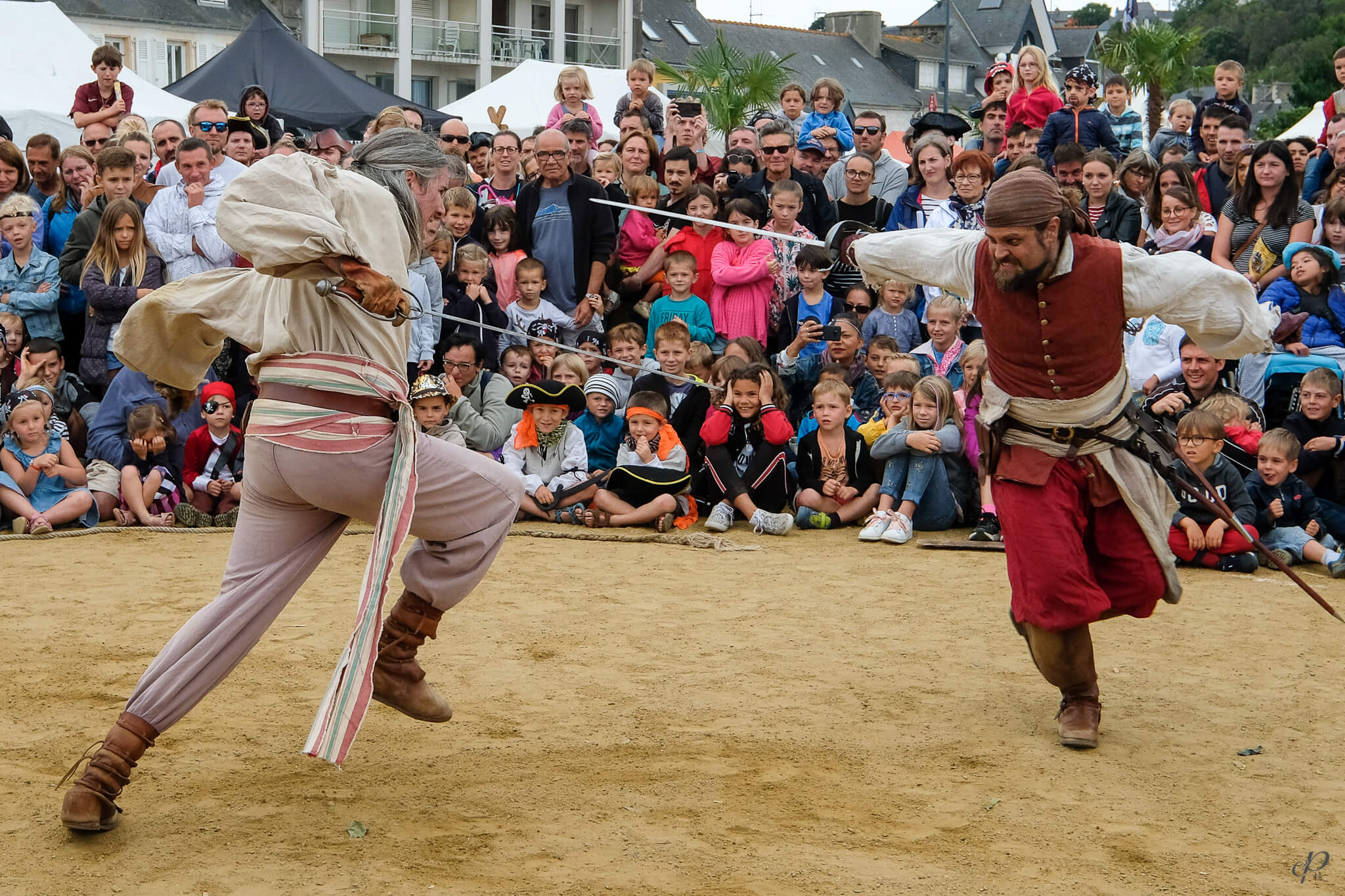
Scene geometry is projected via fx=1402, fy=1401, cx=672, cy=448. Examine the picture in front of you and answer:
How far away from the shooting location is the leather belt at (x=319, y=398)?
11.8 ft

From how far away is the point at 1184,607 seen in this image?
238 inches

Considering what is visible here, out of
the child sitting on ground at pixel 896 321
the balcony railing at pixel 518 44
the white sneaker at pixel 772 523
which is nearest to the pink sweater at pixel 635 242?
the child sitting on ground at pixel 896 321

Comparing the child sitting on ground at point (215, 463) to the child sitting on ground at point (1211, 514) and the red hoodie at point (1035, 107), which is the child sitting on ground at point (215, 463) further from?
the red hoodie at point (1035, 107)

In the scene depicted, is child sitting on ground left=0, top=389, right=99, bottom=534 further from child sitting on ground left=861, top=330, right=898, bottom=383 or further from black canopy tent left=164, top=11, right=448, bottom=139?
black canopy tent left=164, top=11, right=448, bottom=139

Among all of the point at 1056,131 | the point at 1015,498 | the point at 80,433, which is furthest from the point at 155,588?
the point at 1056,131

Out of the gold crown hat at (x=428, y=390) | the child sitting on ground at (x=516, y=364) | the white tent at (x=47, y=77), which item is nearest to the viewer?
the gold crown hat at (x=428, y=390)

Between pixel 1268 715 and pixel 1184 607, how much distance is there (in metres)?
1.47

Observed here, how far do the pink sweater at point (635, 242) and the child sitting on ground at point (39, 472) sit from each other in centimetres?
375

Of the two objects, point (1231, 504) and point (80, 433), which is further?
point (80, 433)

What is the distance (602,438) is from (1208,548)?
3.46m

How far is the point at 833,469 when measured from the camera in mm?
8062

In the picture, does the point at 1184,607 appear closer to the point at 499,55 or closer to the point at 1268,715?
the point at 1268,715

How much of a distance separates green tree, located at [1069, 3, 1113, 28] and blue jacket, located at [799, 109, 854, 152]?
270 feet

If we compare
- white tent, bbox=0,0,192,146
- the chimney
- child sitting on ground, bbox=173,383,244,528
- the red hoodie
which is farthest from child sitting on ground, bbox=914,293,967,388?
the chimney
